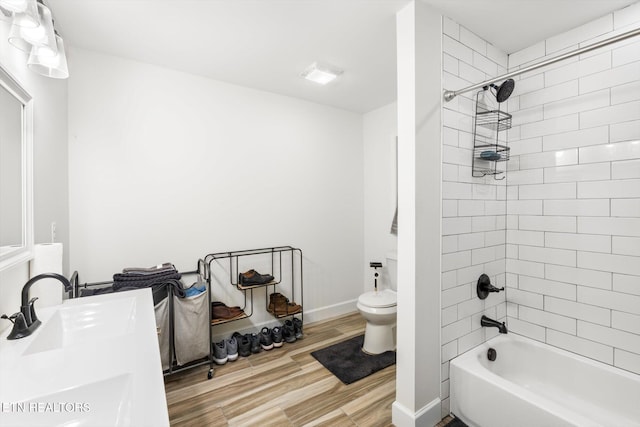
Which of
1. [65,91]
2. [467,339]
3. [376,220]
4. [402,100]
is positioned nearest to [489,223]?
[467,339]

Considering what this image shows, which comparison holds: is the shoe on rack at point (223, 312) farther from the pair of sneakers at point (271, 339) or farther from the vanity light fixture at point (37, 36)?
the vanity light fixture at point (37, 36)

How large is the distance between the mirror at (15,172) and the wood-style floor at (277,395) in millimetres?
1311

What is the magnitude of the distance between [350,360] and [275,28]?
2.54 metres

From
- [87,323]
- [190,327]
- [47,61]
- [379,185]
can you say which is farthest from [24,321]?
[379,185]

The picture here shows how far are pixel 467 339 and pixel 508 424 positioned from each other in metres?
0.48

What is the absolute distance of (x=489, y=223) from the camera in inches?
78.8

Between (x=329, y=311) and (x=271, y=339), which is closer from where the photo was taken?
(x=271, y=339)

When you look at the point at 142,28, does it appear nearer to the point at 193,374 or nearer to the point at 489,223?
the point at 193,374

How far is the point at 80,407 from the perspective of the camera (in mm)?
720

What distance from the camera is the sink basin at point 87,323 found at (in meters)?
1.13

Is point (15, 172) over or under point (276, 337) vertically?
over

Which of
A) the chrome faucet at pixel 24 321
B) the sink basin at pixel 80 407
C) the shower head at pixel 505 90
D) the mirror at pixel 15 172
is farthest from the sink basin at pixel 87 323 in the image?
the shower head at pixel 505 90

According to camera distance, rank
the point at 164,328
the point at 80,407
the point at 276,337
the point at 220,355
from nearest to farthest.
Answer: the point at 80,407
the point at 164,328
the point at 220,355
the point at 276,337

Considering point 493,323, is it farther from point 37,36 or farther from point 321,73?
point 37,36
